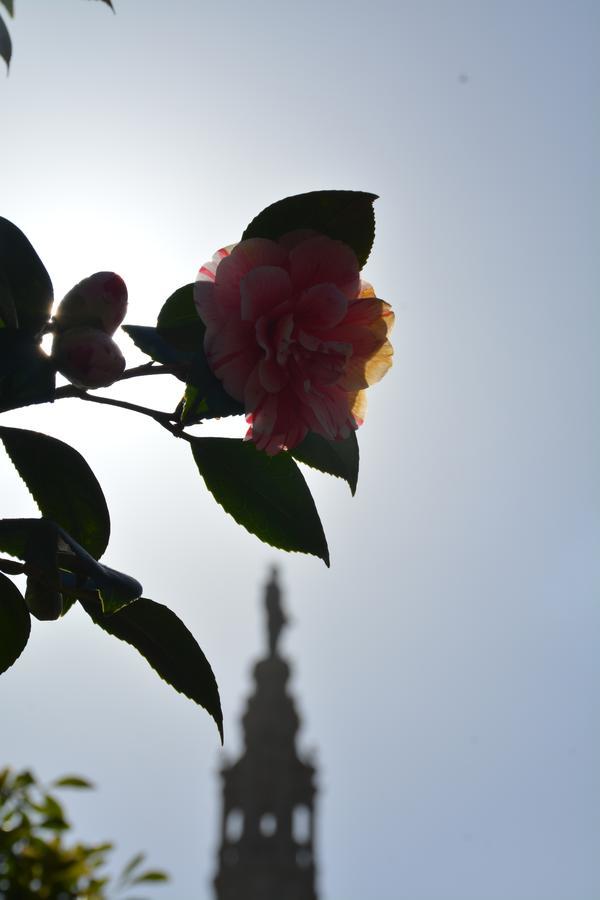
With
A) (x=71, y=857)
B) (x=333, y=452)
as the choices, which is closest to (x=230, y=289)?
(x=333, y=452)

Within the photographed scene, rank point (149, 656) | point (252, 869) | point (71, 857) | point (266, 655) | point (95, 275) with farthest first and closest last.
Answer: point (266, 655) → point (252, 869) → point (71, 857) → point (149, 656) → point (95, 275)

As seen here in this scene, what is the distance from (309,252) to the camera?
0.77m

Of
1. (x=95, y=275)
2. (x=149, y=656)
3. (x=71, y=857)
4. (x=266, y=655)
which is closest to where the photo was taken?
(x=95, y=275)

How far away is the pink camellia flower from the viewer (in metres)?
0.76

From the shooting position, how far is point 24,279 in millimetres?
744

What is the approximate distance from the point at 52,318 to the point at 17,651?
12.1 inches

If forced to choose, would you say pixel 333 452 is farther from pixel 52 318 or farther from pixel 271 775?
pixel 271 775

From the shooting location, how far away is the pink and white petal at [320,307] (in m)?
0.77

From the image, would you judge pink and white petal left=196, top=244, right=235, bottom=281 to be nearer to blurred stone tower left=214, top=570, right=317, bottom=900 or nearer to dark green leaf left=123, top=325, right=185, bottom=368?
dark green leaf left=123, top=325, right=185, bottom=368

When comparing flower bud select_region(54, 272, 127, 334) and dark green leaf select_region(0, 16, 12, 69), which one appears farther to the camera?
dark green leaf select_region(0, 16, 12, 69)

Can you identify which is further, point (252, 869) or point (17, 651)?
point (252, 869)

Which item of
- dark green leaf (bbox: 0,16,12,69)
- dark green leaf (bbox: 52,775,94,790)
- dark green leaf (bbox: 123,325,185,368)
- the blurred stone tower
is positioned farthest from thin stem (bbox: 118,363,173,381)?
the blurred stone tower

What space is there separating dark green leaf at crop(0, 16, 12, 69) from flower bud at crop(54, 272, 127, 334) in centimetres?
64

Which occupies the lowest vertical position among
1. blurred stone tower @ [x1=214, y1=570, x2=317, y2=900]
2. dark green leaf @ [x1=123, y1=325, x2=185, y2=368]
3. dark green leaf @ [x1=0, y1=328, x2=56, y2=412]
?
dark green leaf @ [x1=0, y1=328, x2=56, y2=412]
